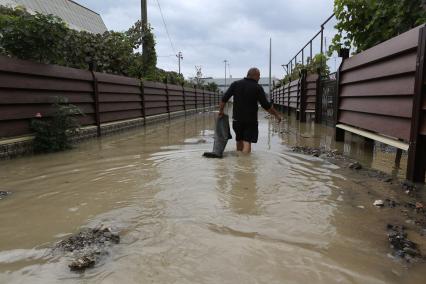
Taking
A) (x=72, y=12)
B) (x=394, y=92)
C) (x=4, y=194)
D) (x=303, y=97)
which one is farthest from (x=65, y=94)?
(x=72, y=12)

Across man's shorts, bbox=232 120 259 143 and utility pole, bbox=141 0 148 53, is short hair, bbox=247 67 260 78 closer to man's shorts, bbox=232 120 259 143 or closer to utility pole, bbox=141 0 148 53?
man's shorts, bbox=232 120 259 143

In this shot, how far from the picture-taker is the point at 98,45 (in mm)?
12852

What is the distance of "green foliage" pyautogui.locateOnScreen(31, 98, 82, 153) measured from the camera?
680 centimetres

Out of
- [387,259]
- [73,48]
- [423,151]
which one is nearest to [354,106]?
[423,151]

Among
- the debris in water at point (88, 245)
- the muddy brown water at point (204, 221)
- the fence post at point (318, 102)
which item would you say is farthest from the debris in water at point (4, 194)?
the fence post at point (318, 102)

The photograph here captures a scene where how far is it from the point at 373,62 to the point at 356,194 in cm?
304

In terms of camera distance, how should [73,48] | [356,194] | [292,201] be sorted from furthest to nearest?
[73,48]
[356,194]
[292,201]

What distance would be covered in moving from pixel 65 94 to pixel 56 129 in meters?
1.45

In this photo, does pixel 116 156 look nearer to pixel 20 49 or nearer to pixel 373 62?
pixel 20 49

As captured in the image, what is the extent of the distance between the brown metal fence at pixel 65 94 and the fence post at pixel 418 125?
19.9 feet

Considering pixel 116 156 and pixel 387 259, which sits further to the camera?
pixel 116 156

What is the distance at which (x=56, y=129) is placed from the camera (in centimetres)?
700

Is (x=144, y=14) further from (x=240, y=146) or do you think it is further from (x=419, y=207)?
(x=419, y=207)

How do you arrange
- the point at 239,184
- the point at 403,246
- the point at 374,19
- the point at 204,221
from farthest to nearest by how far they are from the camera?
the point at 374,19 → the point at 239,184 → the point at 204,221 → the point at 403,246
